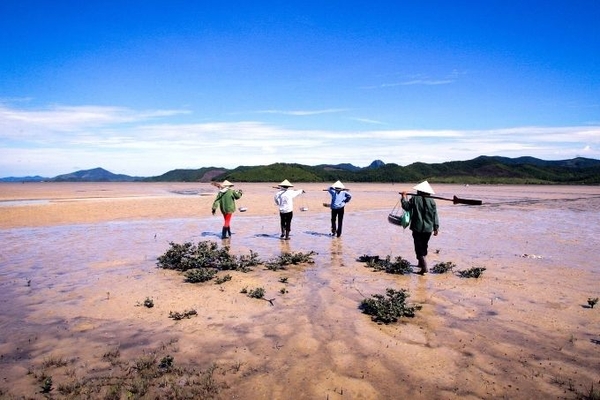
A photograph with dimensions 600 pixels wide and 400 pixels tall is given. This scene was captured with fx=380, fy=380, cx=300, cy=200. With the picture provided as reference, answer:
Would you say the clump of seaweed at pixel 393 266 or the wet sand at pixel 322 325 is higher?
the clump of seaweed at pixel 393 266

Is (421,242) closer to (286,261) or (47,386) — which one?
(286,261)

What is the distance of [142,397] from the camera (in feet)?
14.9

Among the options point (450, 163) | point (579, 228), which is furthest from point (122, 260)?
point (450, 163)

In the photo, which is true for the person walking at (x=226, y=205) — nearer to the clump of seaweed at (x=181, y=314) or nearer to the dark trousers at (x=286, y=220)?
the dark trousers at (x=286, y=220)

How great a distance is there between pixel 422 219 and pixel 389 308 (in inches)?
151

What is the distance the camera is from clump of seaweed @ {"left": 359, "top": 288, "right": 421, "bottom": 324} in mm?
6807

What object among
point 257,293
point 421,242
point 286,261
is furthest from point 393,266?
point 257,293

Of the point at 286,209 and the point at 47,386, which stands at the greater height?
the point at 286,209

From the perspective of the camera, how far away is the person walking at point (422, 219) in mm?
10086

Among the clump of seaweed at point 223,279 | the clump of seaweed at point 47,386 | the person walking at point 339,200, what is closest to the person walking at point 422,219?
the clump of seaweed at point 223,279

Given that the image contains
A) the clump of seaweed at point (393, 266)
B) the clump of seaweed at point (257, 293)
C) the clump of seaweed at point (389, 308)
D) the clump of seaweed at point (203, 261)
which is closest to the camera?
the clump of seaweed at point (389, 308)

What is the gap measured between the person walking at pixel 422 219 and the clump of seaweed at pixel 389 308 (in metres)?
2.87

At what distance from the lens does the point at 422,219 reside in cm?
1014

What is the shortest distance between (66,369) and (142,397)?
141 cm
